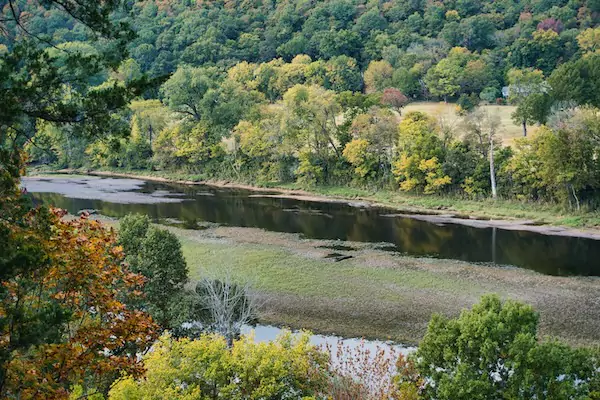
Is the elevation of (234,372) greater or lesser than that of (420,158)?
lesser

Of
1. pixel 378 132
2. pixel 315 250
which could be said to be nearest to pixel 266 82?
pixel 378 132

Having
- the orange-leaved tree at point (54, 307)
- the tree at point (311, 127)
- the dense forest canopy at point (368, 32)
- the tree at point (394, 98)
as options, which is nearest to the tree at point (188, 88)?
the tree at point (311, 127)

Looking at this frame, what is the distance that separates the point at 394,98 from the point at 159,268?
60314 millimetres

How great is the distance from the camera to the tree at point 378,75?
89.9 m

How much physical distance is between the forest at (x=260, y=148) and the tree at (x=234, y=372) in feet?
0.17

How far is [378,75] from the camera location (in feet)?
298

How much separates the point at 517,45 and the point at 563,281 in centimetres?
6300

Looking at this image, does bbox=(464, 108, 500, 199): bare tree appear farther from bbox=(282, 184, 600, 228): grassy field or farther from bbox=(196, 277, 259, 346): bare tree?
bbox=(196, 277, 259, 346): bare tree

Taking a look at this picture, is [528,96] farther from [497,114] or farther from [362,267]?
[362,267]

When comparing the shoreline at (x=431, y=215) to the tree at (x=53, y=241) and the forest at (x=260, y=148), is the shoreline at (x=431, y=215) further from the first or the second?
the tree at (x=53, y=241)

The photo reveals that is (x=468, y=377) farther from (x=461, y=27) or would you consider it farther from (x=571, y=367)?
(x=461, y=27)

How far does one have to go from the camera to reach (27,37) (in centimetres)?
1014

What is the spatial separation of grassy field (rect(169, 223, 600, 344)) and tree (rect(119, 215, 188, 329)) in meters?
1.98

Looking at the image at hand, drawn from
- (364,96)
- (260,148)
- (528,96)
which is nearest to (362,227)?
(260,148)
